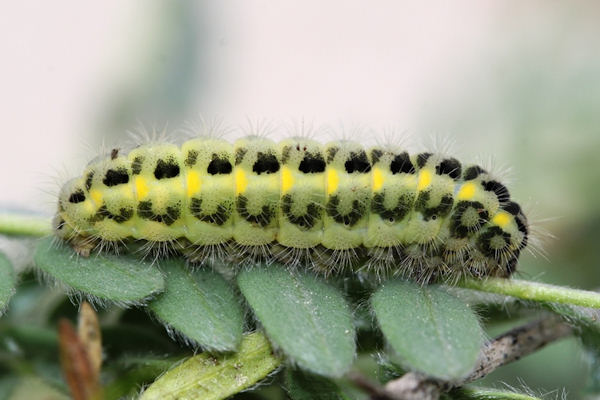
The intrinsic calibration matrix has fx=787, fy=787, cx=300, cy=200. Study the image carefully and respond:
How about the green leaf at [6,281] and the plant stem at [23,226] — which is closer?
the green leaf at [6,281]

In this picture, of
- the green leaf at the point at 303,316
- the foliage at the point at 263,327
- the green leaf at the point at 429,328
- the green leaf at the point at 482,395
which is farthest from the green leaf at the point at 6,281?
the green leaf at the point at 482,395

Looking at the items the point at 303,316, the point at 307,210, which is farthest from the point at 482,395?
the point at 307,210

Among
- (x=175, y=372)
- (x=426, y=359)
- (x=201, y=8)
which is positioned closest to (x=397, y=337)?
(x=426, y=359)

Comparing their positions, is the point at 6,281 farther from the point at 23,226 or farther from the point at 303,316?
the point at 303,316

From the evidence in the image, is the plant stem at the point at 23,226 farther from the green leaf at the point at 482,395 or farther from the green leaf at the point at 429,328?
the green leaf at the point at 482,395

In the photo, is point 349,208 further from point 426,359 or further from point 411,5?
point 411,5

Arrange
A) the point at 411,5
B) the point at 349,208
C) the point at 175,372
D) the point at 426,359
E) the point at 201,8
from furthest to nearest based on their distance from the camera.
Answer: the point at 411,5 → the point at 201,8 → the point at 349,208 → the point at 175,372 → the point at 426,359
